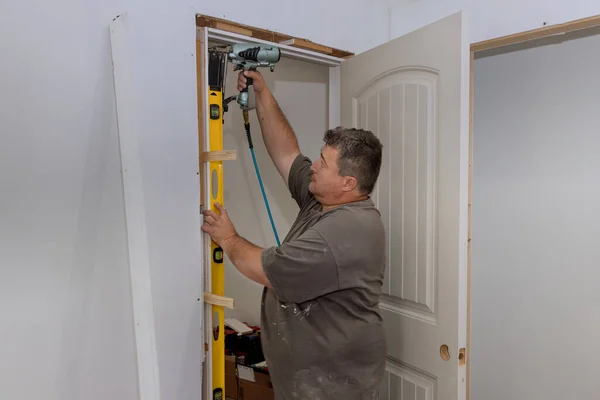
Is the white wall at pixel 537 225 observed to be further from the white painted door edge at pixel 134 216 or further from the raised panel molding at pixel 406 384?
the white painted door edge at pixel 134 216

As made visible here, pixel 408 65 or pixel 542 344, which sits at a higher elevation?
pixel 408 65

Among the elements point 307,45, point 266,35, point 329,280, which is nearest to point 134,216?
point 329,280

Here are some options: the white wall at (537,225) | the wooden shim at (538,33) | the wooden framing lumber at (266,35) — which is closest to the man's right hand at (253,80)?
the wooden framing lumber at (266,35)

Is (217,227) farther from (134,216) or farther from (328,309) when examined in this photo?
(328,309)

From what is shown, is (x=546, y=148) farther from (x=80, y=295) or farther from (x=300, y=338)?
(x=80, y=295)

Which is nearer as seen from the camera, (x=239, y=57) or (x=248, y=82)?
(x=239, y=57)

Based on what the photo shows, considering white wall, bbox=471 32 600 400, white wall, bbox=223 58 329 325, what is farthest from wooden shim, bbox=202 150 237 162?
white wall, bbox=471 32 600 400

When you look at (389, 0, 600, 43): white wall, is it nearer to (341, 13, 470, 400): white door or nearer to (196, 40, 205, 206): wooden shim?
(341, 13, 470, 400): white door

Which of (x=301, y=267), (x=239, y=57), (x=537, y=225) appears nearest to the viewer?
(x=301, y=267)

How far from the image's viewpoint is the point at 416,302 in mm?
1686

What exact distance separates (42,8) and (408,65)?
46.1 inches

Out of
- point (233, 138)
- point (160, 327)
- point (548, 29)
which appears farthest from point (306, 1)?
point (160, 327)

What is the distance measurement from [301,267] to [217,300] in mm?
338

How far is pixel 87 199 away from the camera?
1.28 meters
